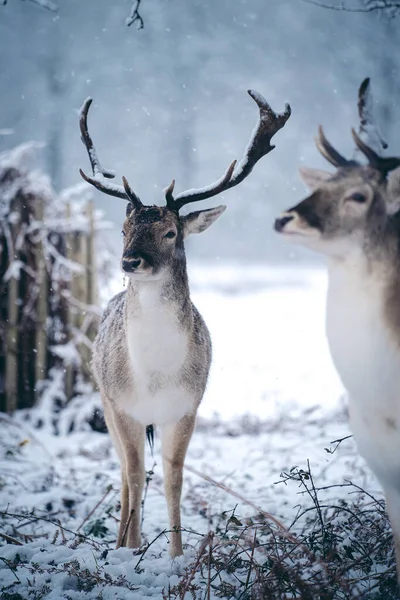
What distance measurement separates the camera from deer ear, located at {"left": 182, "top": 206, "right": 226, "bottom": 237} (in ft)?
10.6

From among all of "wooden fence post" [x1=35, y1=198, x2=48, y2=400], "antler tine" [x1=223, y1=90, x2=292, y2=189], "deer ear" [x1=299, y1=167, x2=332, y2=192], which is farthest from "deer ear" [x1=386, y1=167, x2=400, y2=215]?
"wooden fence post" [x1=35, y1=198, x2=48, y2=400]

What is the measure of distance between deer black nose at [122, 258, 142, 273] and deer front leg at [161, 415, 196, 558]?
3.22 feet

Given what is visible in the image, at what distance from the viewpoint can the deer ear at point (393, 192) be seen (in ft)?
6.63

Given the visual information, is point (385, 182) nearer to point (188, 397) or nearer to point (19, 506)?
point (188, 397)

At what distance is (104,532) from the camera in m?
3.66

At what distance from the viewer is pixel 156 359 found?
120 inches

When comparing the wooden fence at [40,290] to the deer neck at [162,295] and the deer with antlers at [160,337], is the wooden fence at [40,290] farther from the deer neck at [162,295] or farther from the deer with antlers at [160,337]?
the deer neck at [162,295]

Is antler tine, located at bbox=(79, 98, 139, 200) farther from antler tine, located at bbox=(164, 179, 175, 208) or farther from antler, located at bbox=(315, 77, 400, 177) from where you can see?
antler, located at bbox=(315, 77, 400, 177)

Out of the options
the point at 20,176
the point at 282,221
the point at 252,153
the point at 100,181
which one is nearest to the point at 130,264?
the point at 100,181

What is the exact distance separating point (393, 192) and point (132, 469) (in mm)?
2233

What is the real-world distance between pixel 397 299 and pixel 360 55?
3.64 meters

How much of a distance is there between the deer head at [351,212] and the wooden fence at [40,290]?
449 cm

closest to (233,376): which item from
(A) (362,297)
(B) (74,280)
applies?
(B) (74,280)

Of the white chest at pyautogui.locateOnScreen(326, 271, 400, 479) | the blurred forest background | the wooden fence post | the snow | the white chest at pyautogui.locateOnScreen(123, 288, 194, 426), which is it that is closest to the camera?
the white chest at pyautogui.locateOnScreen(326, 271, 400, 479)
